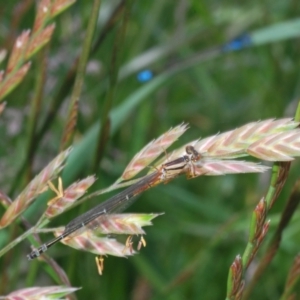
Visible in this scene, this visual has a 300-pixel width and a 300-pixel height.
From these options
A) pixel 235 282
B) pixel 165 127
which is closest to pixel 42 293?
pixel 235 282

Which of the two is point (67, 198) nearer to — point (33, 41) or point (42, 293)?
point (42, 293)

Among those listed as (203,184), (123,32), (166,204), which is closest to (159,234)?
(166,204)

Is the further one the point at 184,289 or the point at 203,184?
the point at 203,184

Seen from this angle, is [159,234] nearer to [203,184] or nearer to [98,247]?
[203,184]

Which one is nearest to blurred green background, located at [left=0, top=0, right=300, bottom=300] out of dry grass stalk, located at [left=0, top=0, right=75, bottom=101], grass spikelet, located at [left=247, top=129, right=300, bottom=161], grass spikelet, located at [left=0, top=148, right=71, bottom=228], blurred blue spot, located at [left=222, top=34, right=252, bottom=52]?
blurred blue spot, located at [left=222, top=34, right=252, bottom=52]

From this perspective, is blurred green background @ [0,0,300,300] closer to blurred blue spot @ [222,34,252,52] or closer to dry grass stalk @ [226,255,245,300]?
blurred blue spot @ [222,34,252,52]

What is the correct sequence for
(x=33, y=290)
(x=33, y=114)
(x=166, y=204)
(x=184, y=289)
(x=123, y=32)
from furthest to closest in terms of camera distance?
1. (x=166, y=204)
2. (x=184, y=289)
3. (x=33, y=114)
4. (x=123, y=32)
5. (x=33, y=290)
